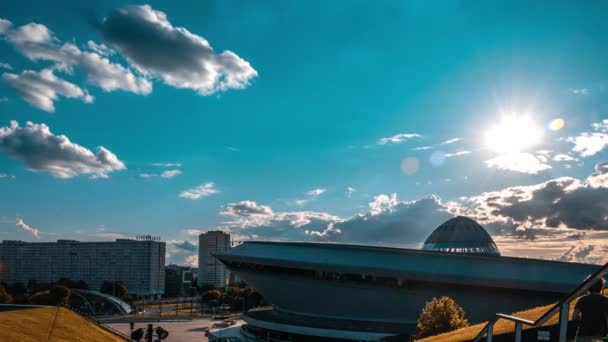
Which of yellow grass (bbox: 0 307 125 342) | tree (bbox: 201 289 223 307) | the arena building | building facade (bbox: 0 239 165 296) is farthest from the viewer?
building facade (bbox: 0 239 165 296)

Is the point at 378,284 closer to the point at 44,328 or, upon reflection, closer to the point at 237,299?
the point at 44,328

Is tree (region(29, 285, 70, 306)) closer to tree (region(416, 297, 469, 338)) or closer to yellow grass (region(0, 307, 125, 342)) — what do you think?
yellow grass (region(0, 307, 125, 342))

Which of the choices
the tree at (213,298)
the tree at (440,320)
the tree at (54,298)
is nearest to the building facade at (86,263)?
the tree at (213,298)

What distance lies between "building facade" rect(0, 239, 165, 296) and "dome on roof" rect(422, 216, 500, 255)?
476ft

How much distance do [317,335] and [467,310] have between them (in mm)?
13714

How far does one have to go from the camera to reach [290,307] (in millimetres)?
54438

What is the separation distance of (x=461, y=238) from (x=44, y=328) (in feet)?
164

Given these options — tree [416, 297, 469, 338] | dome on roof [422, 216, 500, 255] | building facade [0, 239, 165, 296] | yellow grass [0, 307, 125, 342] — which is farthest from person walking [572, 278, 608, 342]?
building facade [0, 239, 165, 296]

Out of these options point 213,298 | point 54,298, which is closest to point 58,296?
point 54,298

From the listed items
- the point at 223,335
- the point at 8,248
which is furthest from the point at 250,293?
the point at 8,248

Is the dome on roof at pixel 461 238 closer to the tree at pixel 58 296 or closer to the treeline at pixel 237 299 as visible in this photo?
the treeline at pixel 237 299

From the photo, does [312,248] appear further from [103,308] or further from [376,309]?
[103,308]

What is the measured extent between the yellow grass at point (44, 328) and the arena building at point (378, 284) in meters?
20.2

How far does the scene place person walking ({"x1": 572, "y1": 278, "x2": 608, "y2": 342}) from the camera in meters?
7.64
